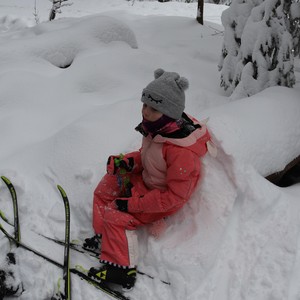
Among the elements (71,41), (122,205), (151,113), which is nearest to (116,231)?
(122,205)

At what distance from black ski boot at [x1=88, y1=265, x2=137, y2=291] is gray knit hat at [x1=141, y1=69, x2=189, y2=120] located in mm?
1345

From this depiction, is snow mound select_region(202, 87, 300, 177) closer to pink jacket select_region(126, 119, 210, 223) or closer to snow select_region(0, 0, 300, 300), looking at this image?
snow select_region(0, 0, 300, 300)

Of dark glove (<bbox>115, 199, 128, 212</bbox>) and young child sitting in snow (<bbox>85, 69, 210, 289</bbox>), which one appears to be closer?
young child sitting in snow (<bbox>85, 69, 210, 289</bbox>)

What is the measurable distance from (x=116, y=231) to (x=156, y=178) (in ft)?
1.91

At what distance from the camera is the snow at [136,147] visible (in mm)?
2713

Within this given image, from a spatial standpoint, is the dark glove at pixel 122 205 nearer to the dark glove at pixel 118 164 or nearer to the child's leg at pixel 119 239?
the child's leg at pixel 119 239

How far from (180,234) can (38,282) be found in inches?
50.4

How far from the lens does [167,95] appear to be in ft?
8.57

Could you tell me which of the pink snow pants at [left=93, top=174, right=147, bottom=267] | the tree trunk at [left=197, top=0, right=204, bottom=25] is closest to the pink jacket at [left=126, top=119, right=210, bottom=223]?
the pink snow pants at [left=93, top=174, right=147, bottom=267]

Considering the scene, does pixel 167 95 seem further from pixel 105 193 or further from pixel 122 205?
pixel 105 193

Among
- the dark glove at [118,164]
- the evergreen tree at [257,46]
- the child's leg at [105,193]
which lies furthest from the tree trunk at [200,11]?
the child's leg at [105,193]

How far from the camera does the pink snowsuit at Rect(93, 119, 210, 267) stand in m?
2.71

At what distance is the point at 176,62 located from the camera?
6695 millimetres

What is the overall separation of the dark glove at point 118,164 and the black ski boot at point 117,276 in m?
0.91
